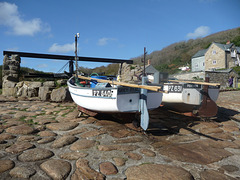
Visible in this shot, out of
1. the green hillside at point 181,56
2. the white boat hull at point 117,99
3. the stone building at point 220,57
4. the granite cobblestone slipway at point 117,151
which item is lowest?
the granite cobblestone slipway at point 117,151

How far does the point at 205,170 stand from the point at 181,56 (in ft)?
170

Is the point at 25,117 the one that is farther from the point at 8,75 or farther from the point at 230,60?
the point at 230,60

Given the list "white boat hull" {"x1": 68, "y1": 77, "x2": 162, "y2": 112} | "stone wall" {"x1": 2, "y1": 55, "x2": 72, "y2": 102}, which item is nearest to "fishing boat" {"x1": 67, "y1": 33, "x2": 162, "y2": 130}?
"white boat hull" {"x1": 68, "y1": 77, "x2": 162, "y2": 112}

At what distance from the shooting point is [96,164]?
8.08 feet

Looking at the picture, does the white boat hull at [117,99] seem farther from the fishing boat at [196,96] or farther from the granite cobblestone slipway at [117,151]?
the fishing boat at [196,96]

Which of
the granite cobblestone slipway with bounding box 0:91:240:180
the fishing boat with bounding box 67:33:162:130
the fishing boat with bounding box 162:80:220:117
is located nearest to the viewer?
the granite cobblestone slipway with bounding box 0:91:240:180

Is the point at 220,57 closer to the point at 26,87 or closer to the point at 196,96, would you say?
the point at 196,96

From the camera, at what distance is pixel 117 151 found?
2.94 metres

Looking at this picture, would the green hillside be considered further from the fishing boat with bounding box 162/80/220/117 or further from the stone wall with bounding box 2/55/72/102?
the fishing boat with bounding box 162/80/220/117

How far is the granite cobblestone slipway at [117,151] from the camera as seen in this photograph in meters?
2.24

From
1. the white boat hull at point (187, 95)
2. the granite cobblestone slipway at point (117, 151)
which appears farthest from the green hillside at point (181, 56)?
the granite cobblestone slipway at point (117, 151)

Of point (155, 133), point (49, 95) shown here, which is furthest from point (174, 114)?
point (49, 95)

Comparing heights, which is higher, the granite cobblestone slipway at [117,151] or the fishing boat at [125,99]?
the fishing boat at [125,99]

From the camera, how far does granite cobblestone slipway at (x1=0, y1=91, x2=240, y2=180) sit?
2240 mm
